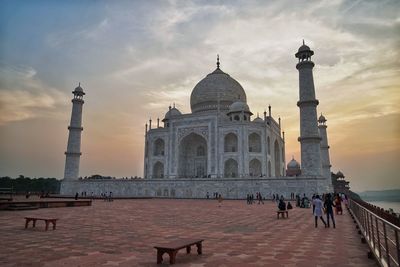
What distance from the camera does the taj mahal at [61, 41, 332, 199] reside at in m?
27.7

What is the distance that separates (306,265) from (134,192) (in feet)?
103

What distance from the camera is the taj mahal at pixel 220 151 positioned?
2766 cm

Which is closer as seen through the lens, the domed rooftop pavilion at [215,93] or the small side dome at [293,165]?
the domed rooftop pavilion at [215,93]

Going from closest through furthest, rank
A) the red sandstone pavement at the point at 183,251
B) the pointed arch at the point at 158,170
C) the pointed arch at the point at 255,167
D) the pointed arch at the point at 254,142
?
the red sandstone pavement at the point at 183,251 < the pointed arch at the point at 255,167 < the pointed arch at the point at 254,142 < the pointed arch at the point at 158,170

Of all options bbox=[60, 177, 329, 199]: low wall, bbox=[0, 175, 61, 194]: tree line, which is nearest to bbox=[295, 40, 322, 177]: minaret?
bbox=[60, 177, 329, 199]: low wall

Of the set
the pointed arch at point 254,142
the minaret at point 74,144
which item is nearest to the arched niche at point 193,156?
the pointed arch at point 254,142

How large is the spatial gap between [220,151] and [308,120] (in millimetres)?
12139

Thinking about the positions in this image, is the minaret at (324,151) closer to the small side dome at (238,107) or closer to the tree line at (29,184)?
the small side dome at (238,107)

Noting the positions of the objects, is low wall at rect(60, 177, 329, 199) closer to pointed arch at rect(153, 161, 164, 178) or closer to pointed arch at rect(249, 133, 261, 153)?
pointed arch at rect(153, 161, 164, 178)

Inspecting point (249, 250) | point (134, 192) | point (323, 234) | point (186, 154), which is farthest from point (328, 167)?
point (249, 250)

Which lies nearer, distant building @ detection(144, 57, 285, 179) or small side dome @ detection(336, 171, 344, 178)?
distant building @ detection(144, 57, 285, 179)

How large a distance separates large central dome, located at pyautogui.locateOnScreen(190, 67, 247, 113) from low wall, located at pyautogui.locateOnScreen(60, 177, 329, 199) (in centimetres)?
1405

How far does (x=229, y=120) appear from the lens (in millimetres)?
39281

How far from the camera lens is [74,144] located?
37.8 meters
